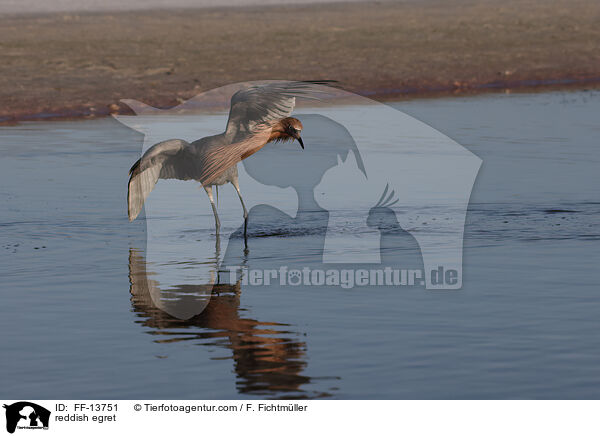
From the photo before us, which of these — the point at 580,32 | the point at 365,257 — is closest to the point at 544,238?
the point at 365,257

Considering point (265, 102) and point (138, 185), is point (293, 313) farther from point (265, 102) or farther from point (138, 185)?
point (138, 185)

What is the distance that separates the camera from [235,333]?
27.7 feet

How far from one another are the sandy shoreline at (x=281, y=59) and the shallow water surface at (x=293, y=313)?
12206mm

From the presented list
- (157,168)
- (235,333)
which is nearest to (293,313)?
(235,333)

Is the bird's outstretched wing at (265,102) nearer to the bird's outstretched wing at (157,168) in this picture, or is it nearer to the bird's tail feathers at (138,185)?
the bird's outstretched wing at (157,168)

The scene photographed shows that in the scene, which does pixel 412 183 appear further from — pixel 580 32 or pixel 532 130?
pixel 580 32

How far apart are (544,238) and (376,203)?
2782mm

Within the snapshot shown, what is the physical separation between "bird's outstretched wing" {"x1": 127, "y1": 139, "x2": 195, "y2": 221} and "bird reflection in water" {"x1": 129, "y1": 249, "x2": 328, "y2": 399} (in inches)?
58.0

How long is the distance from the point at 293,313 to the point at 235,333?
26.3 inches

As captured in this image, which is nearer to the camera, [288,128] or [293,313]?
[293,313]

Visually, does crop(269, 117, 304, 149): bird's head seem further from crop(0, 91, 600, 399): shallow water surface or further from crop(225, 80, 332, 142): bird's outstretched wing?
crop(0, 91, 600, 399): shallow water surface
